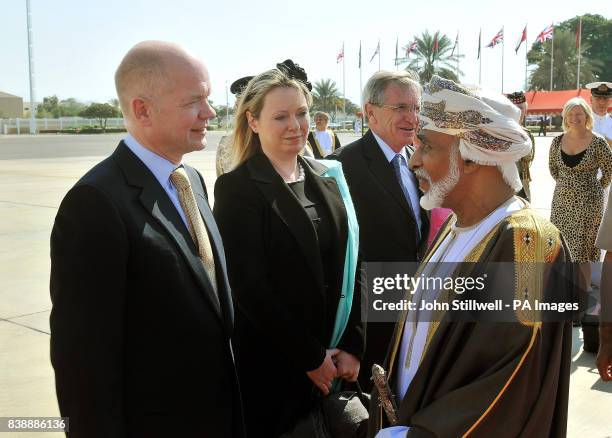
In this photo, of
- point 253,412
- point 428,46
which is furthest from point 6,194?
point 428,46

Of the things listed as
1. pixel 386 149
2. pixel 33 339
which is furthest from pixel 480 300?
pixel 33 339

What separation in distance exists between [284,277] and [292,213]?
28cm

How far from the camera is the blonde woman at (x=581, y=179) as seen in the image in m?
5.97

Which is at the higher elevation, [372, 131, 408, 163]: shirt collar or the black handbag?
[372, 131, 408, 163]: shirt collar

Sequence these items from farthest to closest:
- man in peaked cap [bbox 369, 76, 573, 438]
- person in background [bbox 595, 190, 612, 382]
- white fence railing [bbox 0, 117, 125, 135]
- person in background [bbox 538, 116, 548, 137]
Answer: white fence railing [bbox 0, 117, 125, 135], person in background [bbox 538, 116, 548, 137], person in background [bbox 595, 190, 612, 382], man in peaked cap [bbox 369, 76, 573, 438]

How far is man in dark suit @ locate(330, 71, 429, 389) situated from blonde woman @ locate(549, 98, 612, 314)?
296 centimetres

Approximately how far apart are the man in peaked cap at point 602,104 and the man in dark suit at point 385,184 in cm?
477

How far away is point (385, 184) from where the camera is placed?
11.6 ft

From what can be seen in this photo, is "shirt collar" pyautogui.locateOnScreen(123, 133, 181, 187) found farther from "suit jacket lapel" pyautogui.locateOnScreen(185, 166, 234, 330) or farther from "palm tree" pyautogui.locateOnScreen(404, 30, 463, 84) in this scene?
"palm tree" pyautogui.locateOnScreen(404, 30, 463, 84)

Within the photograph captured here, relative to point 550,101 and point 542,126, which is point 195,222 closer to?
point 542,126

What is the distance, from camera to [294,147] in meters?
2.95

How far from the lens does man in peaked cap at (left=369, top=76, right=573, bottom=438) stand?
5.32 ft

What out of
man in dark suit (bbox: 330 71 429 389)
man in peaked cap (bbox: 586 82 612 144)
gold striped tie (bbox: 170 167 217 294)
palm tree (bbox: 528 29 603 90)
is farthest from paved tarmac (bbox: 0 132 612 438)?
palm tree (bbox: 528 29 603 90)

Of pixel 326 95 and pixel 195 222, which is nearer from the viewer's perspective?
pixel 195 222
